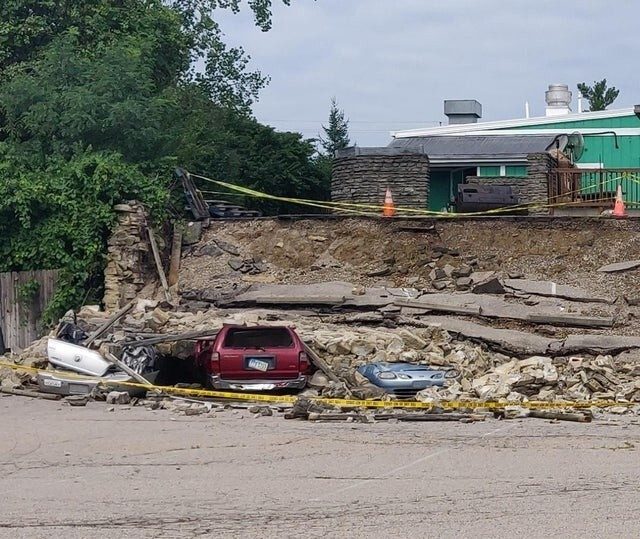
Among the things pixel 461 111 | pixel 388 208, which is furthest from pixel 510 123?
pixel 388 208

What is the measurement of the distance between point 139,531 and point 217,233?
19.6 m

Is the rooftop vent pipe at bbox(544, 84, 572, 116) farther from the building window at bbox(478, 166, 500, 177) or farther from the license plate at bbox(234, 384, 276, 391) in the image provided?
the license plate at bbox(234, 384, 276, 391)

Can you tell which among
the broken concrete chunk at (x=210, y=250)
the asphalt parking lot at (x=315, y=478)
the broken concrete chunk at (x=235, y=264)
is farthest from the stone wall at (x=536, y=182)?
the asphalt parking lot at (x=315, y=478)

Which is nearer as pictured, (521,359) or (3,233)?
(521,359)

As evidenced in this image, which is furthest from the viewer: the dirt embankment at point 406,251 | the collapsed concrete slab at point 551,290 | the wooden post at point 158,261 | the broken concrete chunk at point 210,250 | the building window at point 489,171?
the building window at point 489,171

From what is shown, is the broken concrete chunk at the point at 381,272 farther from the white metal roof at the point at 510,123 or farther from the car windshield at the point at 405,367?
the white metal roof at the point at 510,123

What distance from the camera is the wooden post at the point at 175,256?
2738cm

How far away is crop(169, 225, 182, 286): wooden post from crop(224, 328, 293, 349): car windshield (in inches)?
290

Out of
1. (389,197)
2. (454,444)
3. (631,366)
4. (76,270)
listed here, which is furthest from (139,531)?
(389,197)

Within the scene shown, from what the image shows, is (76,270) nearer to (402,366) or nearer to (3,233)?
(3,233)

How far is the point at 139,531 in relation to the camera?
887 centimetres

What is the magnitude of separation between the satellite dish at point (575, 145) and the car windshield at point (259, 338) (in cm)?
2039

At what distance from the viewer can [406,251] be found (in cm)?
2677

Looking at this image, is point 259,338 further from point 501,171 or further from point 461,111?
point 461,111
